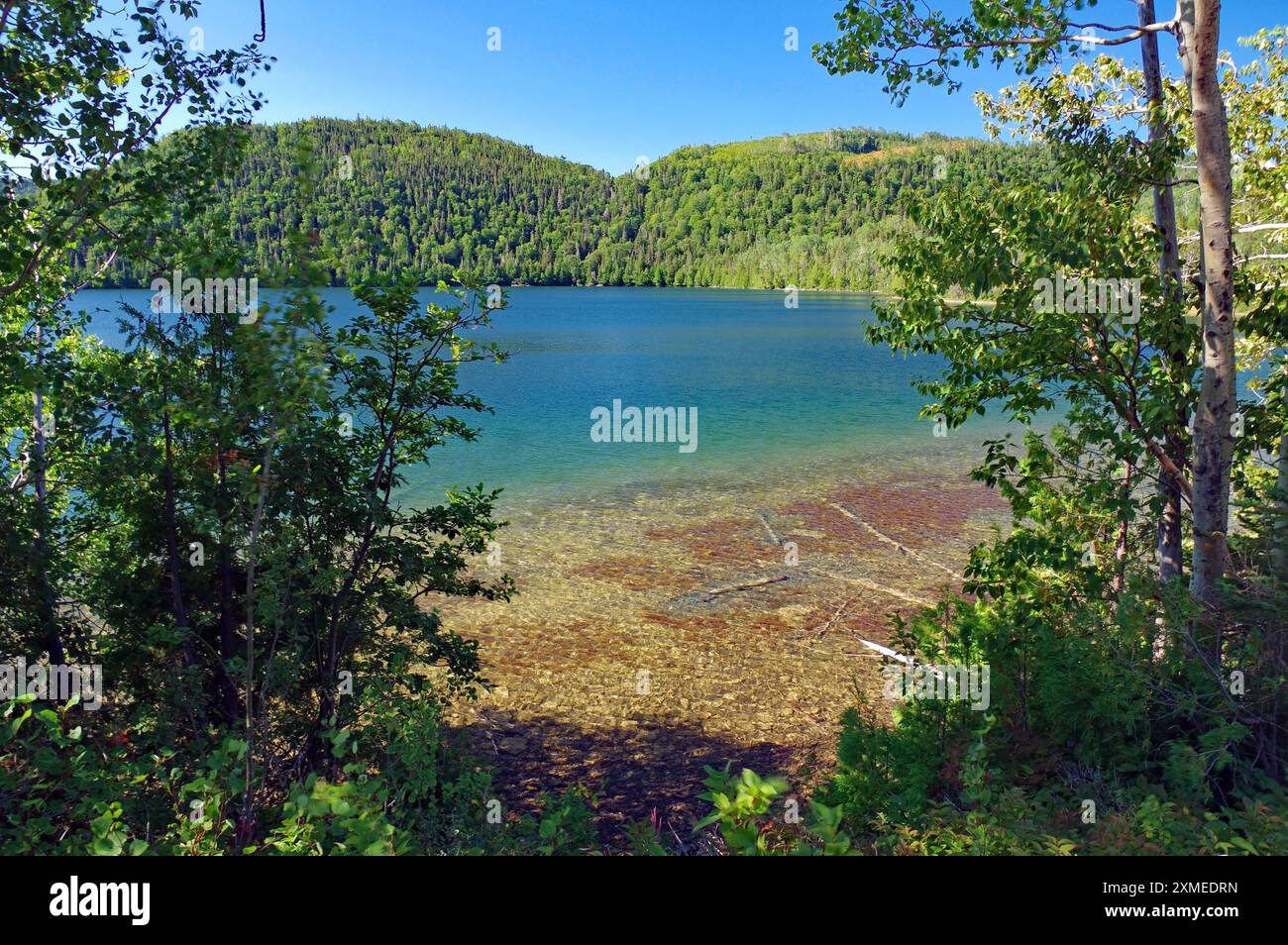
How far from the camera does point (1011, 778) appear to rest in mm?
6680

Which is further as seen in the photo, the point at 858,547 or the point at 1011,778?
the point at 858,547

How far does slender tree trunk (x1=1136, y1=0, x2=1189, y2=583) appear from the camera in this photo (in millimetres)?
7953

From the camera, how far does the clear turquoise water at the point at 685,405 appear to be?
2867 cm

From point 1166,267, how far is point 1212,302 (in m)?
1.71

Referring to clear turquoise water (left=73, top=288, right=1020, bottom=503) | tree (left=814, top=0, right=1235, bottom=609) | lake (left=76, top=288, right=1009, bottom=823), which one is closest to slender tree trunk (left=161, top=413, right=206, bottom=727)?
clear turquoise water (left=73, top=288, right=1020, bottom=503)

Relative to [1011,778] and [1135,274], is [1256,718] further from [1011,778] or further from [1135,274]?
[1135,274]

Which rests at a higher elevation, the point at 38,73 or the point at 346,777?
the point at 38,73

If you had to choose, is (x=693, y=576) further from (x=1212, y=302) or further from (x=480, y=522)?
(x=1212, y=302)

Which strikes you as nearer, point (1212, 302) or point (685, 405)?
point (1212, 302)

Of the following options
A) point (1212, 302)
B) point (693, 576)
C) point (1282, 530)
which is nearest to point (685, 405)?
point (693, 576)

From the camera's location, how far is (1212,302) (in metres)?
6.84

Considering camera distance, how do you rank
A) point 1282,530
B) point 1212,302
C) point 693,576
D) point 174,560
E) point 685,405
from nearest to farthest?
point 1282,530 < point 1212,302 < point 174,560 < point 693,576 < point 685,405

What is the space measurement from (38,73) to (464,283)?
156 inches
